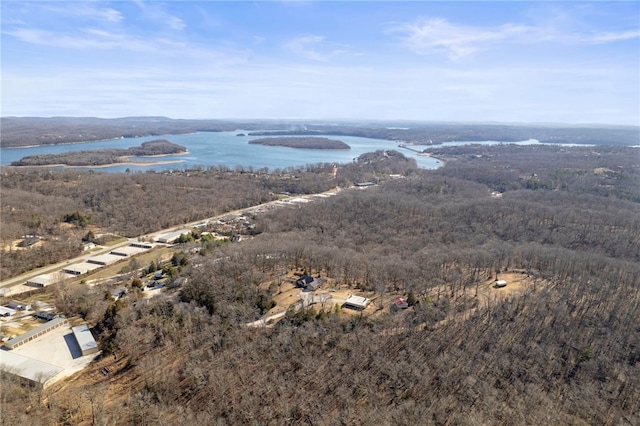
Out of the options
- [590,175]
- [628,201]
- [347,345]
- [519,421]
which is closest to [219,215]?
[347,345]

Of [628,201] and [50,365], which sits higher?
[628,201]

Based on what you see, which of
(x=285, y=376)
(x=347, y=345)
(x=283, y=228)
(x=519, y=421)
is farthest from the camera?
(x=283, y=228)

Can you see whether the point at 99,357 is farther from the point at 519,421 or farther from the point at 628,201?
the point at 628,201

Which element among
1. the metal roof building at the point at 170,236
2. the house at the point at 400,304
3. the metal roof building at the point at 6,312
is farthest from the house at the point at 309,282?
the metal roof building at the point at 170,236

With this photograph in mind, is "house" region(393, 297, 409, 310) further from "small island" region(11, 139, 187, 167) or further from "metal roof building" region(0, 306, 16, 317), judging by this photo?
"small island" region(11, 139, 187, 167)

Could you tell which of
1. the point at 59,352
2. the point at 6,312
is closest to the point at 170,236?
the point at 6,312

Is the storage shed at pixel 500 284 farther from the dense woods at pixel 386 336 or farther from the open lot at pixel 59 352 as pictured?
the open lot at pixel 59 352
